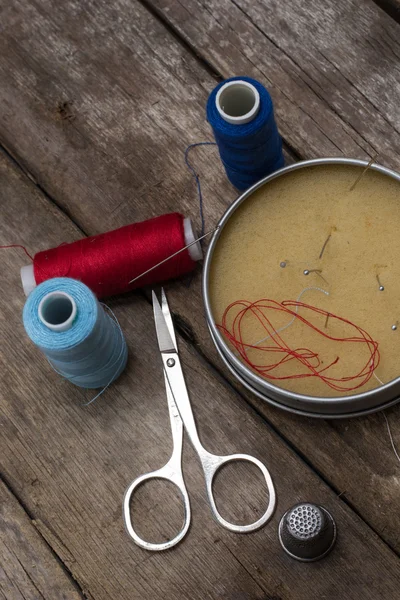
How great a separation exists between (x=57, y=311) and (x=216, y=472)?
294 millimetres

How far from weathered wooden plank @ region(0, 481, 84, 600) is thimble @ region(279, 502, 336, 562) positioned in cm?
28

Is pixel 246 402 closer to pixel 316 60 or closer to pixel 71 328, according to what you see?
pixel 71 328

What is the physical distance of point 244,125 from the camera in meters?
0.97

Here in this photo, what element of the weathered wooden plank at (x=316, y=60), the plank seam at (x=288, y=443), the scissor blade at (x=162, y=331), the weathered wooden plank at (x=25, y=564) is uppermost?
the weathered wooden plank at (x=316, y=60)

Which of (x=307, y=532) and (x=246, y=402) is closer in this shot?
(x=307, y=532)

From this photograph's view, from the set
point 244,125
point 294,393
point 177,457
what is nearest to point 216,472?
point 177,457

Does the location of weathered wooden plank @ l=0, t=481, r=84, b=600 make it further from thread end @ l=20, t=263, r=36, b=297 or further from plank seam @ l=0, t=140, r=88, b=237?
plank seam @ l=0, t=140, r=88, b=237

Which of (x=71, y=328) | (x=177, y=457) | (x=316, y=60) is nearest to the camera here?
(x=71, y=328)

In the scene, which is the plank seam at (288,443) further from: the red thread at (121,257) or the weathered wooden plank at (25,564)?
the weathered wooden plank at (25,564)

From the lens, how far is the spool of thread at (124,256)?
1053mm

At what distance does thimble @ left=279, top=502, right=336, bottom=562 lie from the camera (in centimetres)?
95

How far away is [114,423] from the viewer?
1069mm

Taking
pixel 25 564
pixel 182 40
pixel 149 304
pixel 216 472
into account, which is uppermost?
pixel 182 40

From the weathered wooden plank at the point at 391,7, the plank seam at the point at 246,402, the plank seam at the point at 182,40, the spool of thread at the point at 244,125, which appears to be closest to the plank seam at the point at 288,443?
the plank seam at the point at 246,402
